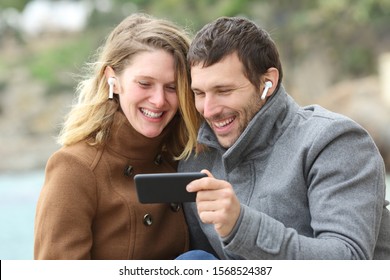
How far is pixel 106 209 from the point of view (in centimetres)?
201

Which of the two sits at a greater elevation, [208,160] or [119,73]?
[119,73]

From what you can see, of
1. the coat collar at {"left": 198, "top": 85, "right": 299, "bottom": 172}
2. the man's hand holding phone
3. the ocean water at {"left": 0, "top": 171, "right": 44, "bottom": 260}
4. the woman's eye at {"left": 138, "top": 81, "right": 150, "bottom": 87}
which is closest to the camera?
the man's hand holding phone

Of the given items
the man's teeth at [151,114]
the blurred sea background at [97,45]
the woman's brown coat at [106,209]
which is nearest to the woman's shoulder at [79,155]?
the woman's brown coat at [106,209]

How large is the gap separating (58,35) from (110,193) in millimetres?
14114

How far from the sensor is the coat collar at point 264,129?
191 centimetres

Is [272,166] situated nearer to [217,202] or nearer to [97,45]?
[217,202]

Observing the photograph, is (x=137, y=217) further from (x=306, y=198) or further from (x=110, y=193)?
(x=306, y=198)

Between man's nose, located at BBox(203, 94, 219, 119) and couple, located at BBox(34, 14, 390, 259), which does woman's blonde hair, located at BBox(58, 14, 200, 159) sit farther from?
man's nose, located at BBox(203, 94, 219, 119)

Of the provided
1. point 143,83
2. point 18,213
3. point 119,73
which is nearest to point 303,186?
point 143,83

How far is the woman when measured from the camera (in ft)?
6.35

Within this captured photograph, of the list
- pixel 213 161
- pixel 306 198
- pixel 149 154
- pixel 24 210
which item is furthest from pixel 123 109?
pixel 24 210

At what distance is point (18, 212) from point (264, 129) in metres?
6.56

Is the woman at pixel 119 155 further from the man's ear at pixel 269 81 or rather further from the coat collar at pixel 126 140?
the man's ear at pixel 269 81

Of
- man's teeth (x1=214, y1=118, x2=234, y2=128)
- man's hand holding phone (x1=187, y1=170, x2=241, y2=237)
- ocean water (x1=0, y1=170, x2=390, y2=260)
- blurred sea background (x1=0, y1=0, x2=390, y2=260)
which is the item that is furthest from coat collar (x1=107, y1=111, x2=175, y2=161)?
blurred sea background (x1=0, y1=0, x2=390, y2=260)
